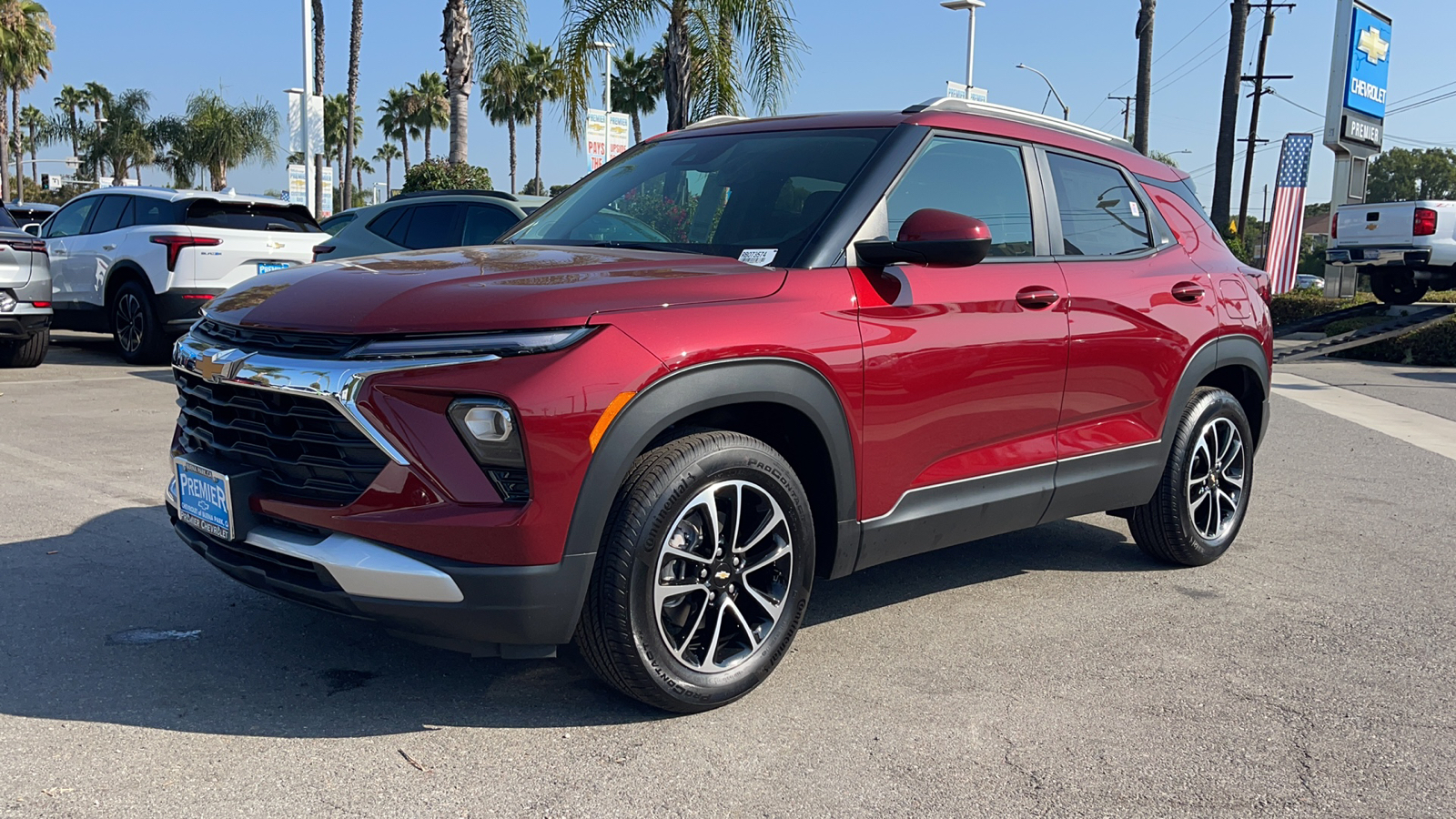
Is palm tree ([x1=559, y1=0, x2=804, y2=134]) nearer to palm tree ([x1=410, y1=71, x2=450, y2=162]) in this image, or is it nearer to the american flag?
the american flag

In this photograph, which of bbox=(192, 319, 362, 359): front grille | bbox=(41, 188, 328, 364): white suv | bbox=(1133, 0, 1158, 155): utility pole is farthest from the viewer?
bbox=(1133, 0, 1158, 155): utility pole

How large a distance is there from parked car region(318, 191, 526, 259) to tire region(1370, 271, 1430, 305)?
14965 mm

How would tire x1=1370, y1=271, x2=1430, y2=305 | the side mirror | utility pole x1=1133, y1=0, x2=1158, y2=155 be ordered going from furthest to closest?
utility pole x1=1133, y1=0, x2=1158, y2=155, tire x1=1370, y1=271, x2=1430, y2=305, the side mirror

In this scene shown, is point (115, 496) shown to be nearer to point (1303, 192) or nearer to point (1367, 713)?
point (1367, 713)

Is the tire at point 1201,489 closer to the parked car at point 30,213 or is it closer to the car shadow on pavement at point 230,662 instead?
the car shadow on pavement at point 230,662

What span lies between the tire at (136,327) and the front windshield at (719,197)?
781 cm

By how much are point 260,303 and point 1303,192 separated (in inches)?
866

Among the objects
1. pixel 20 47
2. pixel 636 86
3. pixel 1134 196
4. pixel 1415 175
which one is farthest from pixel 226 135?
pixel 1415 175

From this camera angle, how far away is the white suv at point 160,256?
10.7 meters

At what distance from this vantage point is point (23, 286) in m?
10.2

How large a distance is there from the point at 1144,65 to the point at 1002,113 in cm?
2485

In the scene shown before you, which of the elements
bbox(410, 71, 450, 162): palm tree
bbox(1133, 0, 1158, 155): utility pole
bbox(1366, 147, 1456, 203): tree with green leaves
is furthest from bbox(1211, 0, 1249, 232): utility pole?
bbox(1366, 147, 1456, 203): tree with green leaves

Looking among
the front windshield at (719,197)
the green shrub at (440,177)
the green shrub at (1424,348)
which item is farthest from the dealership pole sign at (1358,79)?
the front windshield at (719,197)

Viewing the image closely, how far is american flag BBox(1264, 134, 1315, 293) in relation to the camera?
21062 mm
